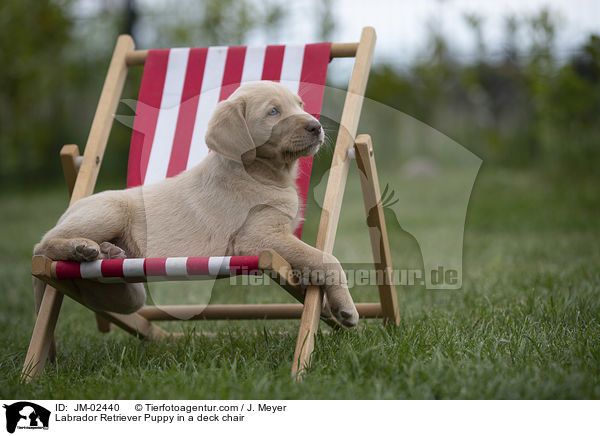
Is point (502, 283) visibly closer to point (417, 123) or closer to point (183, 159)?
point (183, 159)

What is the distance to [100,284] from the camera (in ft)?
8.13

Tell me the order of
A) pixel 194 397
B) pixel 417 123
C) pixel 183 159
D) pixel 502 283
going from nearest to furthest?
pixel 194 397 < pixel 183 159 < pixel 502 283 < pixel 417 123

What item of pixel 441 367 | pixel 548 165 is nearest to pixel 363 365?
pixel 441 367

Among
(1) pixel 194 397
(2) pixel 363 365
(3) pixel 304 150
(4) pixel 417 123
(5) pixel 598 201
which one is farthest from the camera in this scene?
(4) pixel 417 123

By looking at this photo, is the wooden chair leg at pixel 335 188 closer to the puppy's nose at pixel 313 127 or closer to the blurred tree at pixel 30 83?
the puppy's nose at pixel 313 127

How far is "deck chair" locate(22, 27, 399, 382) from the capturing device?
2477 millimetres

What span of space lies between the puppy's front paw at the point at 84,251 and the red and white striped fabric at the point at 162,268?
20mm

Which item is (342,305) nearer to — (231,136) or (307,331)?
(307,331)

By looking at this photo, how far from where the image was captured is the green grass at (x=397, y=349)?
6.31 feet

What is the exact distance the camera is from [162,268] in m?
2.08

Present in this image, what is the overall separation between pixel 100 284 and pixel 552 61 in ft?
23.1

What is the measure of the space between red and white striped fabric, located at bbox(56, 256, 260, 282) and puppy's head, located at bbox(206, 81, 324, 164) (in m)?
0.51
